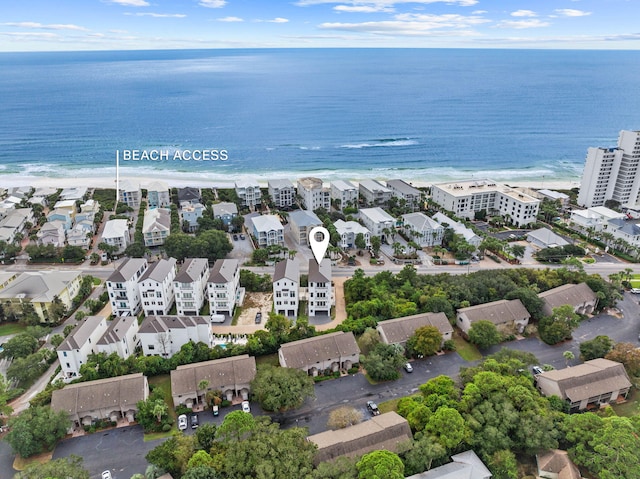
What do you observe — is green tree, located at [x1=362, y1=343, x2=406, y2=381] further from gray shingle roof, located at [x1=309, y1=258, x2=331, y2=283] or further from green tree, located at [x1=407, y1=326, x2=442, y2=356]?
gray shingle roof, located at [x1=309, y1=258, x2=331, y2=283]

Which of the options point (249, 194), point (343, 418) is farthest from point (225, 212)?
point (343, 418)

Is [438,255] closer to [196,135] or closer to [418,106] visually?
[196,135]

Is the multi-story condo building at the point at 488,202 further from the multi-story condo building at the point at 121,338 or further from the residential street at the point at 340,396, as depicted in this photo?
the multi-story condo building at the point at 121,338

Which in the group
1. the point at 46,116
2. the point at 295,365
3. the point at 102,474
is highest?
the point at 46,116

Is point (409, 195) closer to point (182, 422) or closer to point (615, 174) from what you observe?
point (615, 174)

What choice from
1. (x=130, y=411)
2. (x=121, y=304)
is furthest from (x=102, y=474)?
(x=121, y=304)

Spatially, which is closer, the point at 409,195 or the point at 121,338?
the point at 121,338
